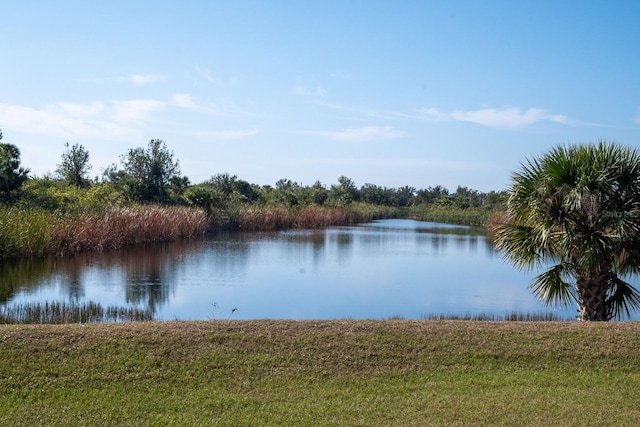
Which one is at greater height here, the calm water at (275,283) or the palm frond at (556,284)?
the palm frond at (556,284)

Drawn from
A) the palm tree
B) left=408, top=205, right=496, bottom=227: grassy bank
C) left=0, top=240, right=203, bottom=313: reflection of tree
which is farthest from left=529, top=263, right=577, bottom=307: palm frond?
left=408, top=205, right=496, bottom=227: grassy bank

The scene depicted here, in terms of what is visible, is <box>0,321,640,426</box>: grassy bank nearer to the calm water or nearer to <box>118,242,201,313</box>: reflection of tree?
the calm water

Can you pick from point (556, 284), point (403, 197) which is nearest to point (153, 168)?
point (556, 284)

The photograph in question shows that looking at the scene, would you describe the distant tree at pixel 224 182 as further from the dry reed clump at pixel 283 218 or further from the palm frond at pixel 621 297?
the palm frond at pixel 621 297

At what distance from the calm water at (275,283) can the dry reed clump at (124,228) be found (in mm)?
1018

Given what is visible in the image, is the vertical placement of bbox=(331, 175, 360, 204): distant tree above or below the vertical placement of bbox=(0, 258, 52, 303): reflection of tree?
above

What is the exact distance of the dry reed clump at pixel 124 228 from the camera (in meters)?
23.5

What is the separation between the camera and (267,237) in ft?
124

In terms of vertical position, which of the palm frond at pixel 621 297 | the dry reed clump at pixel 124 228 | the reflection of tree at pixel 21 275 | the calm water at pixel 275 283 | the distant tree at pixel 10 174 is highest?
the distant tree at pixel 10 174

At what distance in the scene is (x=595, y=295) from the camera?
10836 millimetres

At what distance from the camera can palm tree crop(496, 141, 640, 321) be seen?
1040 centimetres

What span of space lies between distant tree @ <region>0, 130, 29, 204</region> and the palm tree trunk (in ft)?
74.9

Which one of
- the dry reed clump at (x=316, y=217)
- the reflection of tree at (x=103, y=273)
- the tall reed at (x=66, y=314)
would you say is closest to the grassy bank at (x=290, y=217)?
the dry reed clump at (x=316, y=217)

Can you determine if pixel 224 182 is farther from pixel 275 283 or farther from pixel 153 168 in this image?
pixel 275 283
